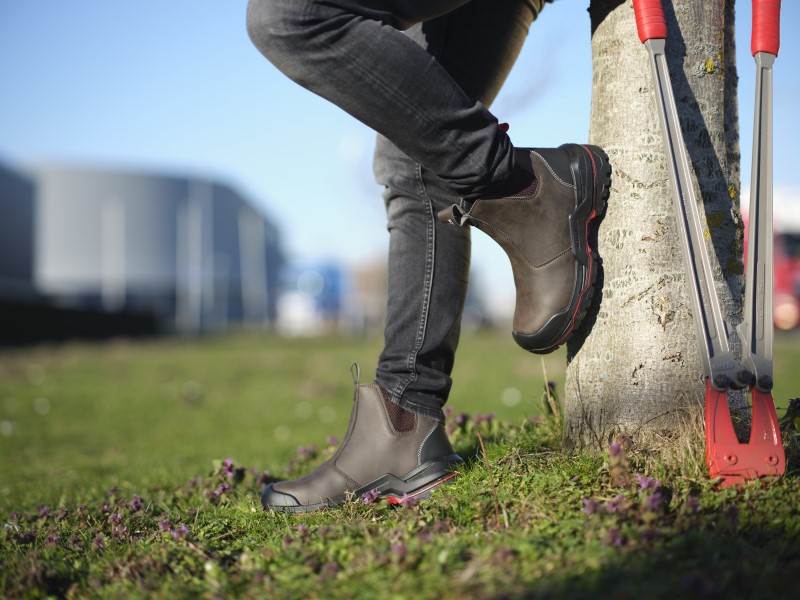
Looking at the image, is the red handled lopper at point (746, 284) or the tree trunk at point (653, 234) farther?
the tree trunk at point (653, 234)

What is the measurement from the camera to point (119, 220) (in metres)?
47.8

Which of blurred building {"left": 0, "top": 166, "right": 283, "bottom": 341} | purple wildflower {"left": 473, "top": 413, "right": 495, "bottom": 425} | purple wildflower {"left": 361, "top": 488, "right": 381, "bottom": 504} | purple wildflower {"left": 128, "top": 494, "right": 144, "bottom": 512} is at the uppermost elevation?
blurred building {"left": 0, "top": 166, "right": 283, "bottom": 341}

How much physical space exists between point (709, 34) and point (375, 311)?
44.9m

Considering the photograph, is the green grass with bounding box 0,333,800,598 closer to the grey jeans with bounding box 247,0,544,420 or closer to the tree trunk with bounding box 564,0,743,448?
the tree trunk with bounding box 564,0,743,448

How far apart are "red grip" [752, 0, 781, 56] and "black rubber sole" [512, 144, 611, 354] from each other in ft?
1.47

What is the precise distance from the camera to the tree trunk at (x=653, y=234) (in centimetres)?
178

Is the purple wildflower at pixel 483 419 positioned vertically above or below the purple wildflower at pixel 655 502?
below

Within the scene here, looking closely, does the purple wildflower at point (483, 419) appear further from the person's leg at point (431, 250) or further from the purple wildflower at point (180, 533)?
the purple wildflower at point (180, 533)

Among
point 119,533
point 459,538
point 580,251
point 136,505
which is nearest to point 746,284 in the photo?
point 580,251

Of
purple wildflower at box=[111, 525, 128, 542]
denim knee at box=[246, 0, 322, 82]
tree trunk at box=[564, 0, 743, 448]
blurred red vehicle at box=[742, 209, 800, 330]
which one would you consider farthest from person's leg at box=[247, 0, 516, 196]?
blurred red vehicle at box=[742, 209, 800, 330]

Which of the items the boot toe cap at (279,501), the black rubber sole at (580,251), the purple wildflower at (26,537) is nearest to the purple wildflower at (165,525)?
the boot toe cap at (279,501)

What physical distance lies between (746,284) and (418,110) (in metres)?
0.85

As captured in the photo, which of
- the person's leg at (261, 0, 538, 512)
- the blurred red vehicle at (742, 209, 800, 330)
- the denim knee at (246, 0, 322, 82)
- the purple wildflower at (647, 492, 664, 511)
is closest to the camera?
the purple wildflower at (647, 492, 664, 511)

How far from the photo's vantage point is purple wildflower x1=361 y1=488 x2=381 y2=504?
1.80 metres
